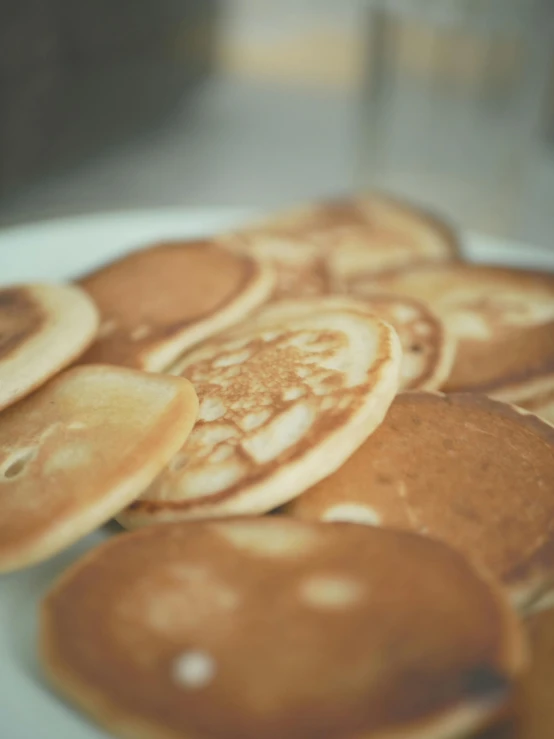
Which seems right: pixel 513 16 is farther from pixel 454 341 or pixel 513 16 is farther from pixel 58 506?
pixel 58 506

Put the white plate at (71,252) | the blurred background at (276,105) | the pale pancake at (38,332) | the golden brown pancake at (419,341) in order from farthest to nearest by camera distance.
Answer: the blurred background at (276,105), the golden brown pancake at (419,341), the pale pancake at (38,332), the white plate at (71,252)

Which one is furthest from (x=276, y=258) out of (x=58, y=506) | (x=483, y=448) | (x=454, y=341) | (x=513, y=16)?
(x=513, y=16)

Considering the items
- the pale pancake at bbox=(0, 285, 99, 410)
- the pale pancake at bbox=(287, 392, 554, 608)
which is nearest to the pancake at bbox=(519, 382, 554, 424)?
the pale pancake at bbox=(287, 392, 554, 608)

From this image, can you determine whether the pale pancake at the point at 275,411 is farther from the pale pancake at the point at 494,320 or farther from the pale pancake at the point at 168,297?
the pale pancake at the point at 494,320

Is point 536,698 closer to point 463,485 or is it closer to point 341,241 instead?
point 463,485

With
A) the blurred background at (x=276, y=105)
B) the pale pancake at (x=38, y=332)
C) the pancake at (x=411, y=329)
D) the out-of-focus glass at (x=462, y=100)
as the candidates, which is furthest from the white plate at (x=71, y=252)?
the out-of-focus glass at (x=462, y=100)

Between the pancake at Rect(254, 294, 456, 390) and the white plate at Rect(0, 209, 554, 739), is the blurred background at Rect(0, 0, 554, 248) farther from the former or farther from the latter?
the pancake at Rect(254, 294, 456, 390)
